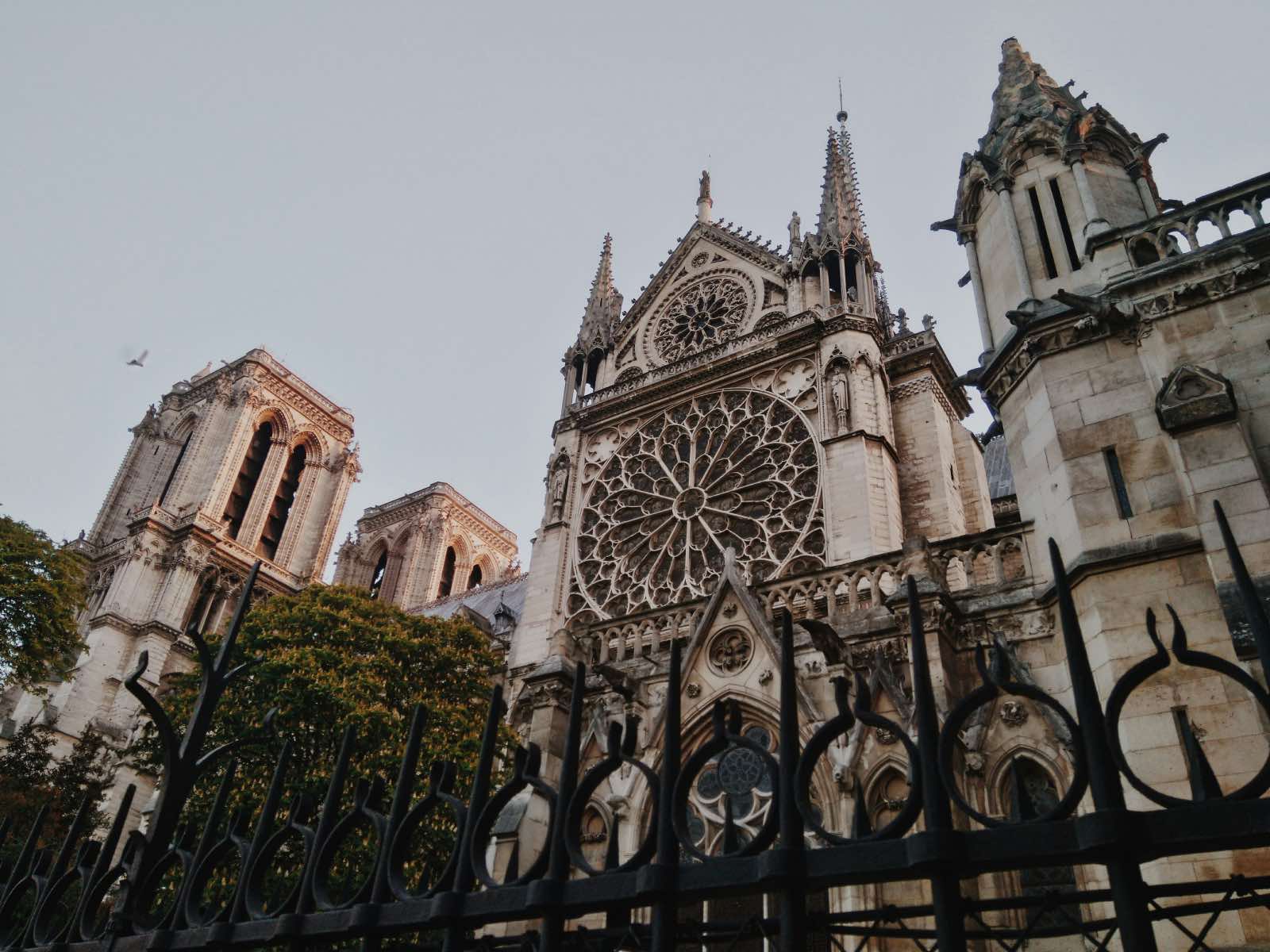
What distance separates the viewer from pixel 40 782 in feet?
80.5

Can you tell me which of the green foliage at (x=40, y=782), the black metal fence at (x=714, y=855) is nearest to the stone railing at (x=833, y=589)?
the black metal fence at (x=714, y=855)

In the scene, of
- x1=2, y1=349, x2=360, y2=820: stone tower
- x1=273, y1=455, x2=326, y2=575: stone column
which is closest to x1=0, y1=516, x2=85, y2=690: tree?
x1=2, y1=349, x2=360, y2=820: stone tower

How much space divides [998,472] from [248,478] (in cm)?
3551

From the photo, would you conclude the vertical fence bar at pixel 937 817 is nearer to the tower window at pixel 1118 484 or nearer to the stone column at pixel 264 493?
the tower window at pixel 1118 484

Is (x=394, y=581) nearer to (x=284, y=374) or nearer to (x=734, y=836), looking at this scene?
(x=284, y=374)

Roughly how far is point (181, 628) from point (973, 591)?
35.9m

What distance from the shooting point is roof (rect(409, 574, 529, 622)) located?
44.6 metres

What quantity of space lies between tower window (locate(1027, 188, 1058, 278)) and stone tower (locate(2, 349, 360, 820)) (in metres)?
32.2

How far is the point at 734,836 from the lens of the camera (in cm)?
307

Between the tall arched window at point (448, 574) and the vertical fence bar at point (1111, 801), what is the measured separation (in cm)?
5497

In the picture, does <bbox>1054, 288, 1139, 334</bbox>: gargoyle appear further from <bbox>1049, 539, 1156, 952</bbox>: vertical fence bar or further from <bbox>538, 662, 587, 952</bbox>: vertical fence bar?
<bbox>538, 662, 587, 952</bbox>: vertical fence bar

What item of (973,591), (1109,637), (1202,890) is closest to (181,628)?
(973,591)

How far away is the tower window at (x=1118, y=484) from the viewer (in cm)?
820

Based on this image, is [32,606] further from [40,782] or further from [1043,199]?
[1043,199]
